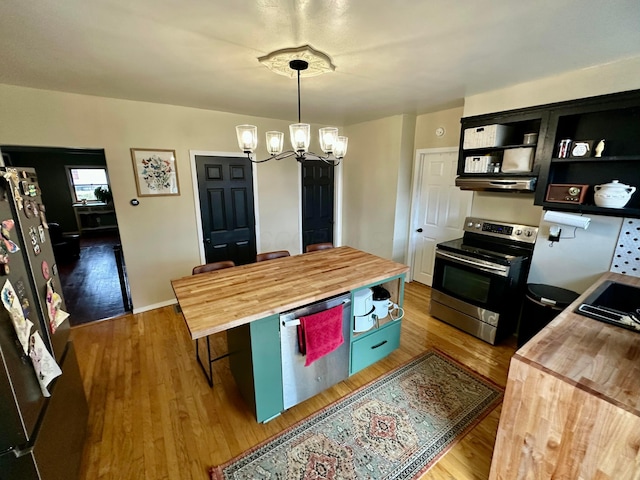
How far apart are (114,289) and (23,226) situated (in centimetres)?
327

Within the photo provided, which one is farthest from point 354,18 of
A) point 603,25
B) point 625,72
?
point 625,72

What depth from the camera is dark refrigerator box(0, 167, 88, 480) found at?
984 mm

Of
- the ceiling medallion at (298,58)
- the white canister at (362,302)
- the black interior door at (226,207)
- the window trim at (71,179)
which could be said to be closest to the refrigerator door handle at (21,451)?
the white canister at (362,302)

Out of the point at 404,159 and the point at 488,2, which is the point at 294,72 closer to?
the point at 488,2

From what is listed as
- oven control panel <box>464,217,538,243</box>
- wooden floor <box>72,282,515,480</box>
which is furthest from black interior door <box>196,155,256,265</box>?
oven control panel <box>464,217,538,243</box>

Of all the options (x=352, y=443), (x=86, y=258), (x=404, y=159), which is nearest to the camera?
(x=352, y=443)

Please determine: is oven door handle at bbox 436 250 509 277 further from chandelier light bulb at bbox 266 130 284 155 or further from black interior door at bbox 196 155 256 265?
black interior door at bbox 196 155 256 265

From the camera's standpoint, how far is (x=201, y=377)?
7.30ft

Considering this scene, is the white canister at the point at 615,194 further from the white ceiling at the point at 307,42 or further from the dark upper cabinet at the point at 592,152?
the white ceiling at the point at 307,42

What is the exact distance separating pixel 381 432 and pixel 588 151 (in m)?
2.65

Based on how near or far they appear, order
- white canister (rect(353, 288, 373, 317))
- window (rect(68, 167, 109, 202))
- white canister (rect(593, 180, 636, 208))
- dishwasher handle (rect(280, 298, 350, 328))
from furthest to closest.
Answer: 1. window (rect(68, 167, 109, 202))
2. white canister (rect(353, 288, 373, 317))
3. white canister (rect(593, 180, 636, 208))
4. dishwasher handle (rect(280, 298, 350, 328))

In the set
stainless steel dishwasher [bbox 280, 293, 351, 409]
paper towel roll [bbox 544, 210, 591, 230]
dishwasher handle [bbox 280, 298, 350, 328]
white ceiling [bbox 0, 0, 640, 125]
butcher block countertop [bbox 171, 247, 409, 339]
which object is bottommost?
stainless steel dishwasher [bbox 280, 293, 351, 409]

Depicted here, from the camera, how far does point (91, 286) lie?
162 inches

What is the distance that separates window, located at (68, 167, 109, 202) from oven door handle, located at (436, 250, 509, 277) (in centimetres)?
859
